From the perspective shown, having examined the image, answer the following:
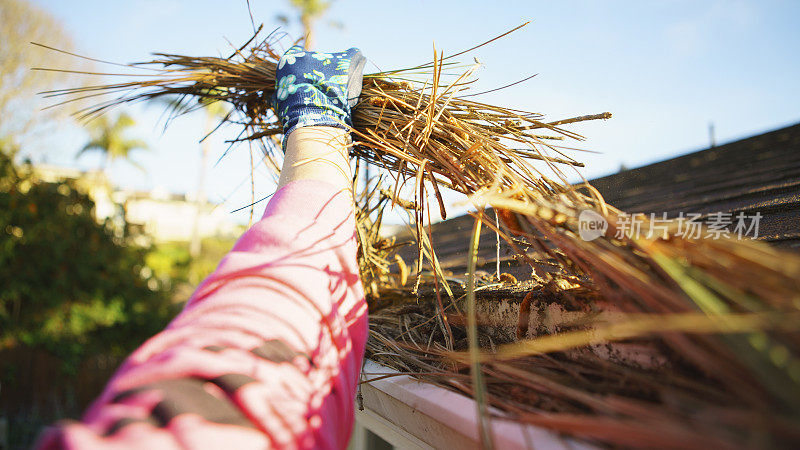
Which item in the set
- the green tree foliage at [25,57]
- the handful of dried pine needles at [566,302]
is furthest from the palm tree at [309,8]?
the handful of dried pine needles at [566,302]

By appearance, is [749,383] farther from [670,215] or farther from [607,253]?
[670,215]

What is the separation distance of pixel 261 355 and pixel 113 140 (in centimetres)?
2950

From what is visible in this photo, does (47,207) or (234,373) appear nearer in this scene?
(234,373)

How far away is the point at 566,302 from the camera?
2.81 feet

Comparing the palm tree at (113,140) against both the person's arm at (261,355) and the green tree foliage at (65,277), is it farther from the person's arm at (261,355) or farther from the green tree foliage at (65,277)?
the person's arm at (261,355)

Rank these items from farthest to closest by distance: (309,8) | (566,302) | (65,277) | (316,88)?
(309,8), (65,277), (316,88), (566,302)

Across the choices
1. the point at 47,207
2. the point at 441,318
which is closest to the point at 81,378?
the point at 47,207

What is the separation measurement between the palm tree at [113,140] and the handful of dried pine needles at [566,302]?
26.8m

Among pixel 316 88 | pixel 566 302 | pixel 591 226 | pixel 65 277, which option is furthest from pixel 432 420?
pixel 65 277

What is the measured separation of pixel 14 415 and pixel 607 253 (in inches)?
291

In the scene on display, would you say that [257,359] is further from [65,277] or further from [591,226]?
[65,277]

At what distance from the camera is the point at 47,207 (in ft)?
18.6

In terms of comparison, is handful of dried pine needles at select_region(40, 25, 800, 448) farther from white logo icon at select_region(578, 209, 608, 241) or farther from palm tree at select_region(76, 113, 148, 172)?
palm tree at select_region(76, 113, 148, 172)

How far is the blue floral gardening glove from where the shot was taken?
1155 mm
